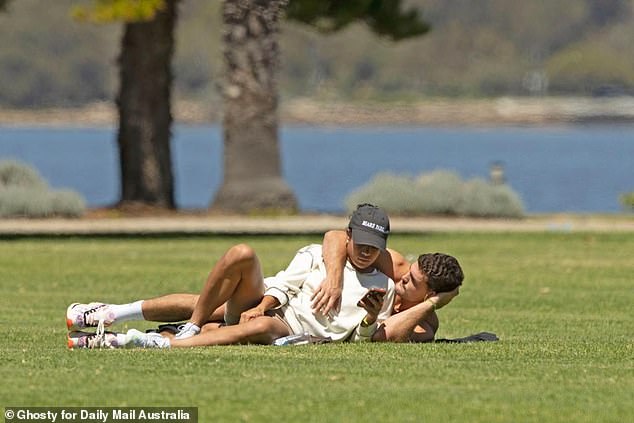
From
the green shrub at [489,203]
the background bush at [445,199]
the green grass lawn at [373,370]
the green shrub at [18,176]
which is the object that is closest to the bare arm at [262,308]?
the green grass lawn at [373,370]

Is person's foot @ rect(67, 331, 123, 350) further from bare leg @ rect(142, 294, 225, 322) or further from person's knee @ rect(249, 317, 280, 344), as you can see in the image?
person's knee @ rect(249, 317, 280, 344)

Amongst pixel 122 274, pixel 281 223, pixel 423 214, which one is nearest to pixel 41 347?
pixel 122 274

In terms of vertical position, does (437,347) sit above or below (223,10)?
below

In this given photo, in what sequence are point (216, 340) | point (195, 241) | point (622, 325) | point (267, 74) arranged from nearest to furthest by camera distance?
1. point (216, 340)
2. point (622, 325)
3. point (195, 241)
4. point (267, 74)

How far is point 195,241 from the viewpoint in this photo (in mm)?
24797

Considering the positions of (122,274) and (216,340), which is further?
(122,274)

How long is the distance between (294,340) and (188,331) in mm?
691

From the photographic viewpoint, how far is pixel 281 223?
28.7 metres

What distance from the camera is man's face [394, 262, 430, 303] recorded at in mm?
11695

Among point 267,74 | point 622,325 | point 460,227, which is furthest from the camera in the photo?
point 267,74

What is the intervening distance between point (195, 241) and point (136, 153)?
7082 mm

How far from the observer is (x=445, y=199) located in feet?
101

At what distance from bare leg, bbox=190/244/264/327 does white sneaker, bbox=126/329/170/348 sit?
0.38 metres

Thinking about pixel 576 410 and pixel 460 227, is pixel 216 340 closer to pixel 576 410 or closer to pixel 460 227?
pixel 576 410
